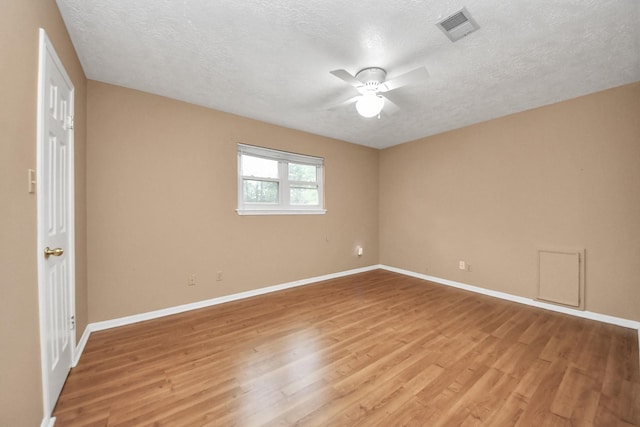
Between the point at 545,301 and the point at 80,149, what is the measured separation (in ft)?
17.7

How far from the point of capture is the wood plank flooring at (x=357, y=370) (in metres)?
1.48

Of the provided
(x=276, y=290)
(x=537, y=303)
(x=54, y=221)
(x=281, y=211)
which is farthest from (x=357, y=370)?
(x=537, y=303)

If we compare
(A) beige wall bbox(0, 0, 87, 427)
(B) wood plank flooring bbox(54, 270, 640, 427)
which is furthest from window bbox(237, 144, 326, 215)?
(A) beige wall bbox(0, 0, 87, 427)

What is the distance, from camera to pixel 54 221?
1.62 m

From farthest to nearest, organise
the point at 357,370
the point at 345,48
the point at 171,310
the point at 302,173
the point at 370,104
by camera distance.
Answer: the point at 302,173, the point at 171,310, the point at 370,104, the point at 345,48, the point at 357,370

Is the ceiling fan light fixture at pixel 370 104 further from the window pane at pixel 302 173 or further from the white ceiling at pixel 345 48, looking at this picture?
the window pane at pixel 302 173

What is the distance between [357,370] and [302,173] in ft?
10.0

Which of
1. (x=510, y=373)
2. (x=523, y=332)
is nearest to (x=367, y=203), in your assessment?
(x=523, y=332)

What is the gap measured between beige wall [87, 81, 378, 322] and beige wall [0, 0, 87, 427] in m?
1.43

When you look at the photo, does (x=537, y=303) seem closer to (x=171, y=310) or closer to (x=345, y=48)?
(x=345, y=48)

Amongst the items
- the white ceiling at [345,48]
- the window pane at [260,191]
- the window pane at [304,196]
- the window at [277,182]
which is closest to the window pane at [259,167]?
the window at [277,182]

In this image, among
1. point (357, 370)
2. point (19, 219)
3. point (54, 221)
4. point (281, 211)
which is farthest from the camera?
point (281, 211)

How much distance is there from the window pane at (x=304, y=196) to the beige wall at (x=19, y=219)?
119 inches

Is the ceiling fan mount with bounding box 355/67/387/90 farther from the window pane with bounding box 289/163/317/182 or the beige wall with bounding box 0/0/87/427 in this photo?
the beige wall with bounding box 0/0/87/427
